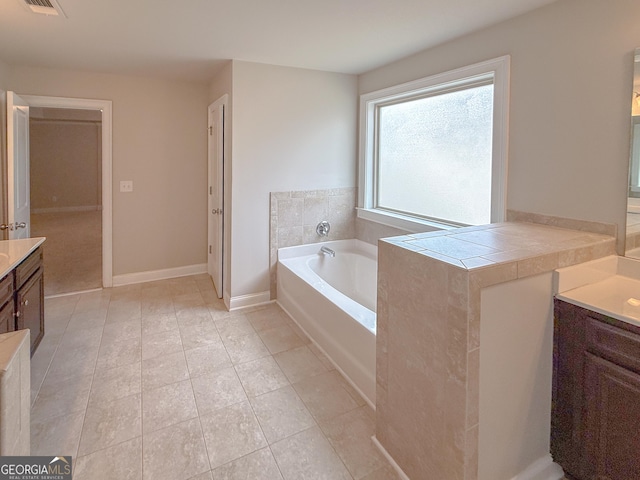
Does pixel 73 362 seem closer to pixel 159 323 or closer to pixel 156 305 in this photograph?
pixel 159 323

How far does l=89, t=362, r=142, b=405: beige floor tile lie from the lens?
222 centimetres

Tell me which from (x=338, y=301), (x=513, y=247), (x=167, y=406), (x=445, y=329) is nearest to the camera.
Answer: (x=445, y=329)

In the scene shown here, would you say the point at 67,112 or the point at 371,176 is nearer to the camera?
the point at 371,176

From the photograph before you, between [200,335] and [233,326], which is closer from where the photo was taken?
[200,335]

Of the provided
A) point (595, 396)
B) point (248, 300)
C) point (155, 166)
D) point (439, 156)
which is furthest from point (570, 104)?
point (155, 166)

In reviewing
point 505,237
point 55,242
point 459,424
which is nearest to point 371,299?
point 505,237

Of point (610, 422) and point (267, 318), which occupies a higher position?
point (610, 422)

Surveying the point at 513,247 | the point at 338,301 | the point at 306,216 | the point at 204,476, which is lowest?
the point at 204,476

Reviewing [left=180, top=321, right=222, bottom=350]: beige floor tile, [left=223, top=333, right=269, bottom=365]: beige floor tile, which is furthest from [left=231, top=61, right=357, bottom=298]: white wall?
[left=223, top=333, right=269, bottom=365]: beige floor tile

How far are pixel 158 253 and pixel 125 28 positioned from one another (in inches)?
99.9

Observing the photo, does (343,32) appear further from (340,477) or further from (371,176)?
(340,477)

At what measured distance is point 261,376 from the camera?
244cm

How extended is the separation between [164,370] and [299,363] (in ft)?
3.06

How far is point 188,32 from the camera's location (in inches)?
101
